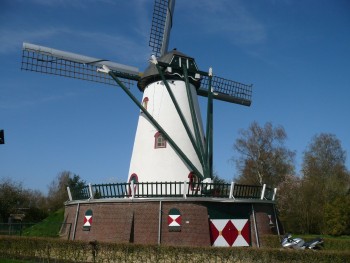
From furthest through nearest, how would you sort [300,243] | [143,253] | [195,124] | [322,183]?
[322,183], [195,124], [300,243], [143,253]

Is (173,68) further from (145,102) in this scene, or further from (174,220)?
(174,220)

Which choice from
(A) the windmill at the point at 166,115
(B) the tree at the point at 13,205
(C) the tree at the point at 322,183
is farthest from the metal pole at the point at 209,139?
(B) the tree at the point at 13,205

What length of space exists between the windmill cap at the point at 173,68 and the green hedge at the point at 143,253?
9850 millimetres

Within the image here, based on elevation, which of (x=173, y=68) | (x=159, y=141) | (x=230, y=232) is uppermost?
(x=173, y=68)

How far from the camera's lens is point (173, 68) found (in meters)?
19.0

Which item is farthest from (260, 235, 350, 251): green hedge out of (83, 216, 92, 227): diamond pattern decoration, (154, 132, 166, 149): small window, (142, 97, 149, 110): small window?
(142, 97, 149, 110): small window

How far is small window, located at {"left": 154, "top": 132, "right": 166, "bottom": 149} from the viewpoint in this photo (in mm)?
17972

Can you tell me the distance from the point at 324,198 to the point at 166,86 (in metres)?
20.1

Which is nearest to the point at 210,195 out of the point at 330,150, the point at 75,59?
the point at 75,59

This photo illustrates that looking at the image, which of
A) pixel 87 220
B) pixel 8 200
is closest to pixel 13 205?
pixel 8 200

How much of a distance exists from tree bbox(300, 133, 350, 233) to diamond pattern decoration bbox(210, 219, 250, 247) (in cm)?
1482

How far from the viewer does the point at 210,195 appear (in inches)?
611

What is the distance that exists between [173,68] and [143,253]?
10205 mm

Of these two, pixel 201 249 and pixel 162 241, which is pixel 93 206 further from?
pixel 201 249
